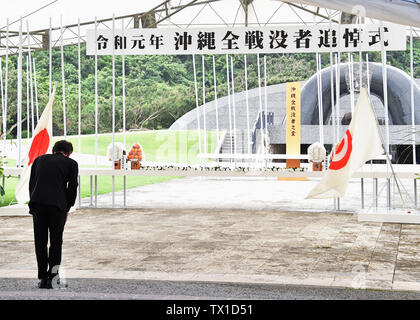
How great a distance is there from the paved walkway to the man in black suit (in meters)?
0.43

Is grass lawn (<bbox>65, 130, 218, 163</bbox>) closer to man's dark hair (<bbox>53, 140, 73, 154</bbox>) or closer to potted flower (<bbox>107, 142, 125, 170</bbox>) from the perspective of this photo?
potted flower (<bbox>107, 142, 125, 170</bbox>)

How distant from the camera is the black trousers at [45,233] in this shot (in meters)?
4.95

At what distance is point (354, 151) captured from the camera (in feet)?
25.6

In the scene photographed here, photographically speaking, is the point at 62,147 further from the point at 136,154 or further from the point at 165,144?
the point at 165,144

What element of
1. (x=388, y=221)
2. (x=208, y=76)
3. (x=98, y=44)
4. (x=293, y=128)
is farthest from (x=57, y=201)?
(x=208, y=76)

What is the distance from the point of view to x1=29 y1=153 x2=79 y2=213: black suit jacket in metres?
4.93

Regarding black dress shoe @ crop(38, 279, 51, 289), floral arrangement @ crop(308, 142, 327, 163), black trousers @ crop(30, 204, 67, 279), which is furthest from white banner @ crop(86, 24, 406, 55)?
black dress shoe @ crop(38, 279, 51, 289)

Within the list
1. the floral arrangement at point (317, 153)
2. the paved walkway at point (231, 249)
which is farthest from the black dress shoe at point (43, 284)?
the floral arrangement at point (317, 153)

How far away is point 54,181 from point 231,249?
2346 millimetres

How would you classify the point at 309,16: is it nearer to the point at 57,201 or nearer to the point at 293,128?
the point at 293,128

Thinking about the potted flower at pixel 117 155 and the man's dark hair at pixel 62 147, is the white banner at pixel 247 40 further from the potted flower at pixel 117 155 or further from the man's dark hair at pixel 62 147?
the man's dark hair at pixel 62 147

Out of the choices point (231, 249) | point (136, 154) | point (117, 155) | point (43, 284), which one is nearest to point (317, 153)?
point (136, 154)

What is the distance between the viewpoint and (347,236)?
306 inches
